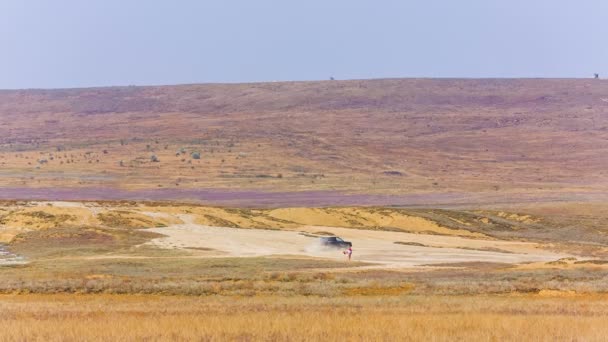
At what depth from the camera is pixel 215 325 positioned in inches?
827

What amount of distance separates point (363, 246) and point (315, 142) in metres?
91.1

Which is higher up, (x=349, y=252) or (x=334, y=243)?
(x=349, y=252)

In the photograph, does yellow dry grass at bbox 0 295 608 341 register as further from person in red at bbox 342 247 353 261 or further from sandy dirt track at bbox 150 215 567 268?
person in red at bbox 342 247 353 261

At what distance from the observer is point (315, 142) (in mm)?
152000

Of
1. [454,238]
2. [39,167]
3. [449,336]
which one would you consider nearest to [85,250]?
[454,238]

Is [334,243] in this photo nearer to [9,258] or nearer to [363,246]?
[363,246]

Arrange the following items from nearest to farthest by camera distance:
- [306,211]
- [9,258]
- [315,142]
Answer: [9,258]
[306,211]
[315,142]

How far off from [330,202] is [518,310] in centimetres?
6530

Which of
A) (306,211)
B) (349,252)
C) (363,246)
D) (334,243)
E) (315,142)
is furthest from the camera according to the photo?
(315,142)

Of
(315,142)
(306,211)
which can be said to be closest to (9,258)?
(306,211)

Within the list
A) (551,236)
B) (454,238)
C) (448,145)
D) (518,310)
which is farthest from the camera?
(448,145)

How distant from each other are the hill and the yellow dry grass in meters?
62.0

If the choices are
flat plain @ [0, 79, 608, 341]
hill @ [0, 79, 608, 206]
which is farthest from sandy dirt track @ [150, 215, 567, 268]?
hill @ [0, 79, 608, 206]

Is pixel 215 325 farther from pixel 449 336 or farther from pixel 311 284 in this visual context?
pixel 311 284
